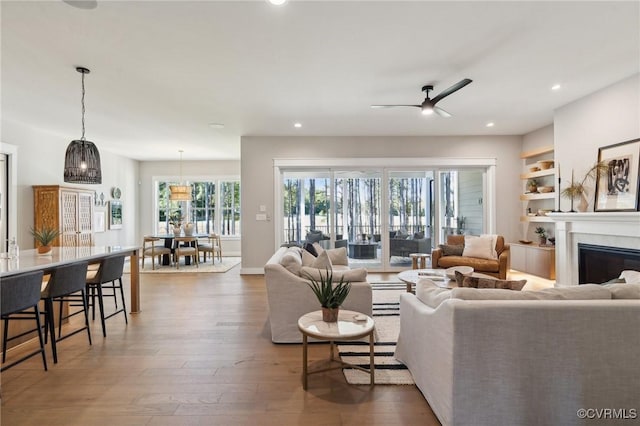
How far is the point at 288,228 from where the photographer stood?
6.87 metres

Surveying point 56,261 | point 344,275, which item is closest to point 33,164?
point 56,261

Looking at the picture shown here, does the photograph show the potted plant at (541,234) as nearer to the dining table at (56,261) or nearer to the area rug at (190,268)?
the area rug at (190,268)

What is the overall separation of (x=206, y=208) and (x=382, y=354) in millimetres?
8162

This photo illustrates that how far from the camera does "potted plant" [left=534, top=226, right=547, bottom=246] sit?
597 cm

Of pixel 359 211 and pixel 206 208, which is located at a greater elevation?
pixel 206 208

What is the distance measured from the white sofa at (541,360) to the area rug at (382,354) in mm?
721

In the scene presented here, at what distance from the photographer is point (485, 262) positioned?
16.9 feet

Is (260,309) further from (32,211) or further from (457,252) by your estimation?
(32,211)

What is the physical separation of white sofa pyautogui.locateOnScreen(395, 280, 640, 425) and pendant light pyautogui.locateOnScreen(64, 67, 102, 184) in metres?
3.85

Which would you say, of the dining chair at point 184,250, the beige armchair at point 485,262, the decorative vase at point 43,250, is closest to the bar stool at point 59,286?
the decorative vase at point 43,250

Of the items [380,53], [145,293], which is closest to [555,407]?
[380,53]

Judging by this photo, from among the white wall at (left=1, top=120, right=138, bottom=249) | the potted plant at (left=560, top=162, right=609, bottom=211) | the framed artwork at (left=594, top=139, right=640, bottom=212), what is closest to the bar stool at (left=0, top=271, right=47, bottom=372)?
the white wall at (left=1, top=120, right=138, bottom=249)

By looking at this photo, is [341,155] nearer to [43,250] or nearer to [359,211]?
[359,211]

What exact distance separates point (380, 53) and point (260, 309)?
3.29 m
